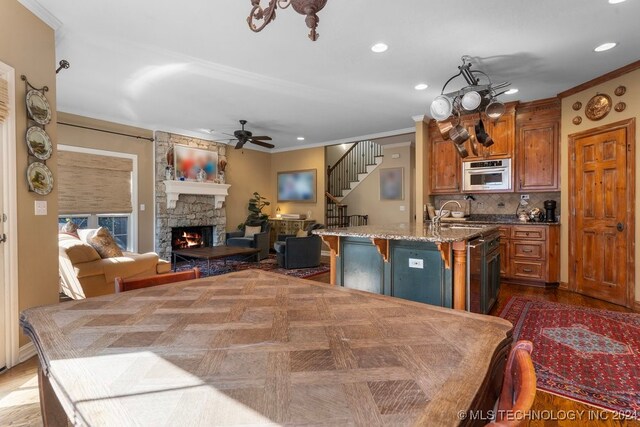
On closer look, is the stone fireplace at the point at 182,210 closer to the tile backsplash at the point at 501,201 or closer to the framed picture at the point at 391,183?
the framed picture at the point at 391,183

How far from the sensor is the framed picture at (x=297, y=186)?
789 centimetres

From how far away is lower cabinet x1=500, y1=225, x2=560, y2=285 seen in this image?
14.7 feet

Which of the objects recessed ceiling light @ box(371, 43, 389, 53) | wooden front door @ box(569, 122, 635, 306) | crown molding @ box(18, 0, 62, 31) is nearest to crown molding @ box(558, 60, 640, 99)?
wooden front door @ box(569, 122, 635, 306)

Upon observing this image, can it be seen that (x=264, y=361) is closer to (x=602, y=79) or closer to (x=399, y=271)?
(x=399, y=271)

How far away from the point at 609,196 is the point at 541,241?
96 centimetres

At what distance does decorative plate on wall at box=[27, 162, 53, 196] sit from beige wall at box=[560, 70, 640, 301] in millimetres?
5734

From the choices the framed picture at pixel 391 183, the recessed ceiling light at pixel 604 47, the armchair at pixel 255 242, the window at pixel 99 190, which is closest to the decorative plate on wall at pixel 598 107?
the recessed ceiling light at pixel 604 47

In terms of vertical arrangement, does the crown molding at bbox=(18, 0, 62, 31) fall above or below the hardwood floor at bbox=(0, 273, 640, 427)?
above

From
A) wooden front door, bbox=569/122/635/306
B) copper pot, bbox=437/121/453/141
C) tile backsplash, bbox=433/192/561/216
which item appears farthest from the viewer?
tile backsplash, bbox=433/192/561/216

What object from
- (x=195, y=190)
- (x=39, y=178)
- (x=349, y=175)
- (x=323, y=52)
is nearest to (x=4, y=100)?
(x=39, y=178)

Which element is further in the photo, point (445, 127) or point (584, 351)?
point (445, 127)

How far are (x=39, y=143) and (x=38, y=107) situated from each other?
284mm

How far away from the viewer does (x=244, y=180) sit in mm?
8000

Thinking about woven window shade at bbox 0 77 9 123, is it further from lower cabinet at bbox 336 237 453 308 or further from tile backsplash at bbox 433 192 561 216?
A: tile backsplash at bbox 433 192 561 216
